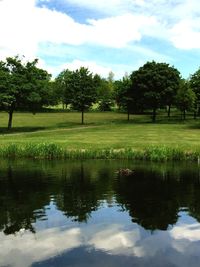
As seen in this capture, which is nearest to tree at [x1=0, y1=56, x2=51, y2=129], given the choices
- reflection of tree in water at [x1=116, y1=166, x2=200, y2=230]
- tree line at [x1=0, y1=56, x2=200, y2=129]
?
tree line at [x1=0, y1=56, x2=200, y2=129]

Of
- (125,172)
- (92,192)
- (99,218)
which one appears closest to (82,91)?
(125,172)

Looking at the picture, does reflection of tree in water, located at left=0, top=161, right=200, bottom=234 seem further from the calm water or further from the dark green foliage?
the dark green foliage

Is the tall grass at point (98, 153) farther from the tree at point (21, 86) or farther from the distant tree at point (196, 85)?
the distant tree at point (196, 85)

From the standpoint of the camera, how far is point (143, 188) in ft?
108

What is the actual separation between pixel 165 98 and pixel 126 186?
69055mm

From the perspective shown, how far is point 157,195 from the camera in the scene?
30656 millimetres

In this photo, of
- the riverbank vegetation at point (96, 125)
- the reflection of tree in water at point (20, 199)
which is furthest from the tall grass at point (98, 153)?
the reflection of tree in water at point (20, 199)

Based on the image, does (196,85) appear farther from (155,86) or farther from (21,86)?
(21,86)

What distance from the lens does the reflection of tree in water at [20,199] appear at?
23.4 meters

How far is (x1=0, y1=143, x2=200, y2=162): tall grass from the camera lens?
48688 mm

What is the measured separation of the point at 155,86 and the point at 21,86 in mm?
34535

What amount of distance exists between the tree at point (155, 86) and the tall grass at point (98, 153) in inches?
1935

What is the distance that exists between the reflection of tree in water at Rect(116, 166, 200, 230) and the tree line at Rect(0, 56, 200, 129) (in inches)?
1628

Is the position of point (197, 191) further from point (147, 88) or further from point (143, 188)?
point (147, 88)
